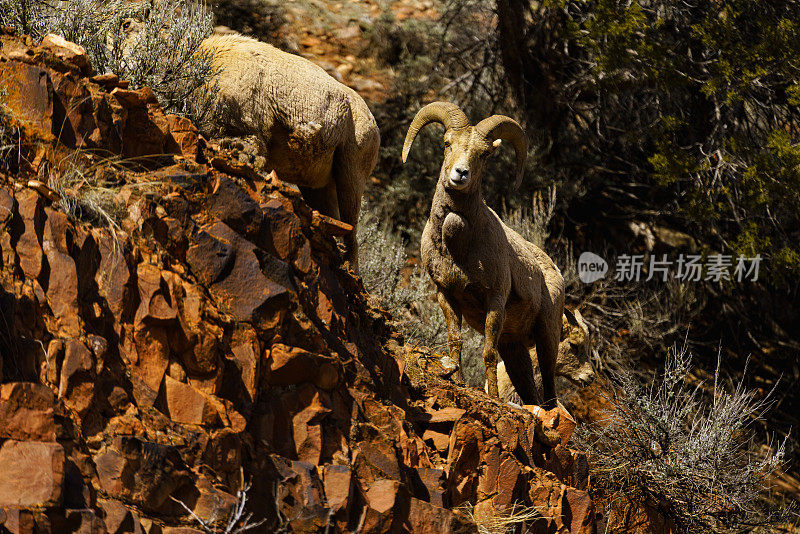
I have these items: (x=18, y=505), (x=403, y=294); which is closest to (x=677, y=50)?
(x=403, y=294)

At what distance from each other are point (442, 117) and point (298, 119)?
3.42 ft

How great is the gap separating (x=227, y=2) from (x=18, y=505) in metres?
13.7

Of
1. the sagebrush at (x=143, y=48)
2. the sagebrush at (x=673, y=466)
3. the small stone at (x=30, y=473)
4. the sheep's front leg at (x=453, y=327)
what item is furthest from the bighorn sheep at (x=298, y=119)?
the small stone at (x=30, y=473)

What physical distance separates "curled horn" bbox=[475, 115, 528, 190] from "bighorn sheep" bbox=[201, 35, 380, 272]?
91 cm

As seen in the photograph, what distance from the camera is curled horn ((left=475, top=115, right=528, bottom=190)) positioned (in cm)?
641

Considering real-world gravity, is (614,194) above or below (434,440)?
below

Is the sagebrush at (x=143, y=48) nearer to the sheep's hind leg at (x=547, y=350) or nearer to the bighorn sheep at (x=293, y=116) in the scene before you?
the bighorn sheep at (x=293, y=116)

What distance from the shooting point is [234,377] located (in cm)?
368

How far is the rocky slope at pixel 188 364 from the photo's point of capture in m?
3.07

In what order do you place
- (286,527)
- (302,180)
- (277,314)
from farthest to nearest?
1. (302,180)
2. (277,314)
3. (286,527)

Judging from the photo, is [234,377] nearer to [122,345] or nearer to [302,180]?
[122,345]

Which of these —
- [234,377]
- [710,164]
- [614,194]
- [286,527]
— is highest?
[234,377]

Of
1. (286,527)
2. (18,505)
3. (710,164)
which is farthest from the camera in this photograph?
(710,164)

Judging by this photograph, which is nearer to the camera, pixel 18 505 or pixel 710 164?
pixel 18 505
